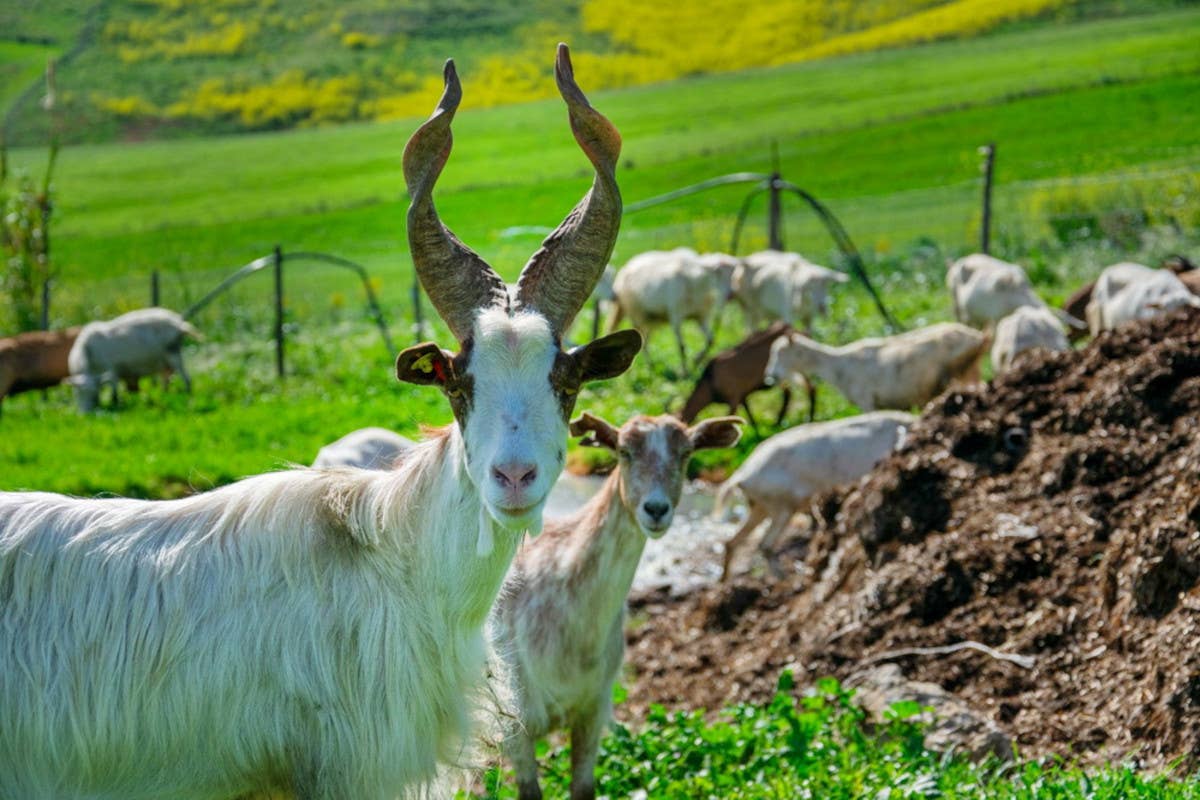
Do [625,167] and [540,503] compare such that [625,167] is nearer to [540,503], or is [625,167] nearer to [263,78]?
[263,78]

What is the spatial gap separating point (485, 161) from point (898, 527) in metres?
47.0

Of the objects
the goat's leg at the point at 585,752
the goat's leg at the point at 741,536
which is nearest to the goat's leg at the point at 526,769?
the goat's leg at the point at 585,752

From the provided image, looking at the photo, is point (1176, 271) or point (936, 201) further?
point (936, 201)

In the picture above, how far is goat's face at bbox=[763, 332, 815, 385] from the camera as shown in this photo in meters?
15.4

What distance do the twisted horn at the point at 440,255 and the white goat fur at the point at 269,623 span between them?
20 cm

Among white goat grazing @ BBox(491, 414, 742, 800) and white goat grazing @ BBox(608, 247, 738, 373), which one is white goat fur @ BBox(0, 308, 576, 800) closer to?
white goat grazing @ BBox(491, 414, 742, 800)

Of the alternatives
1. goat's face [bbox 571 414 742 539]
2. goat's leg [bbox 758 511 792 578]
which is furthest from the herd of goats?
goat's leg [bbox 758 511 792 578]

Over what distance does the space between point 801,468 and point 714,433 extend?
4.25 meters

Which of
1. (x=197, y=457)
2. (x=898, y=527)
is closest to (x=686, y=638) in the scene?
(x=898, y=527)

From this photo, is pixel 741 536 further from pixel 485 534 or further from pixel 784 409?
pixel 485 534

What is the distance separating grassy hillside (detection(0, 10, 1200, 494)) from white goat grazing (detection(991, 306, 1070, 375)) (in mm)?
2346

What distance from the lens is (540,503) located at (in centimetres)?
407

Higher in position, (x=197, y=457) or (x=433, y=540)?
(x=433, y=540)

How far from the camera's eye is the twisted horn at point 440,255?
4539mm
